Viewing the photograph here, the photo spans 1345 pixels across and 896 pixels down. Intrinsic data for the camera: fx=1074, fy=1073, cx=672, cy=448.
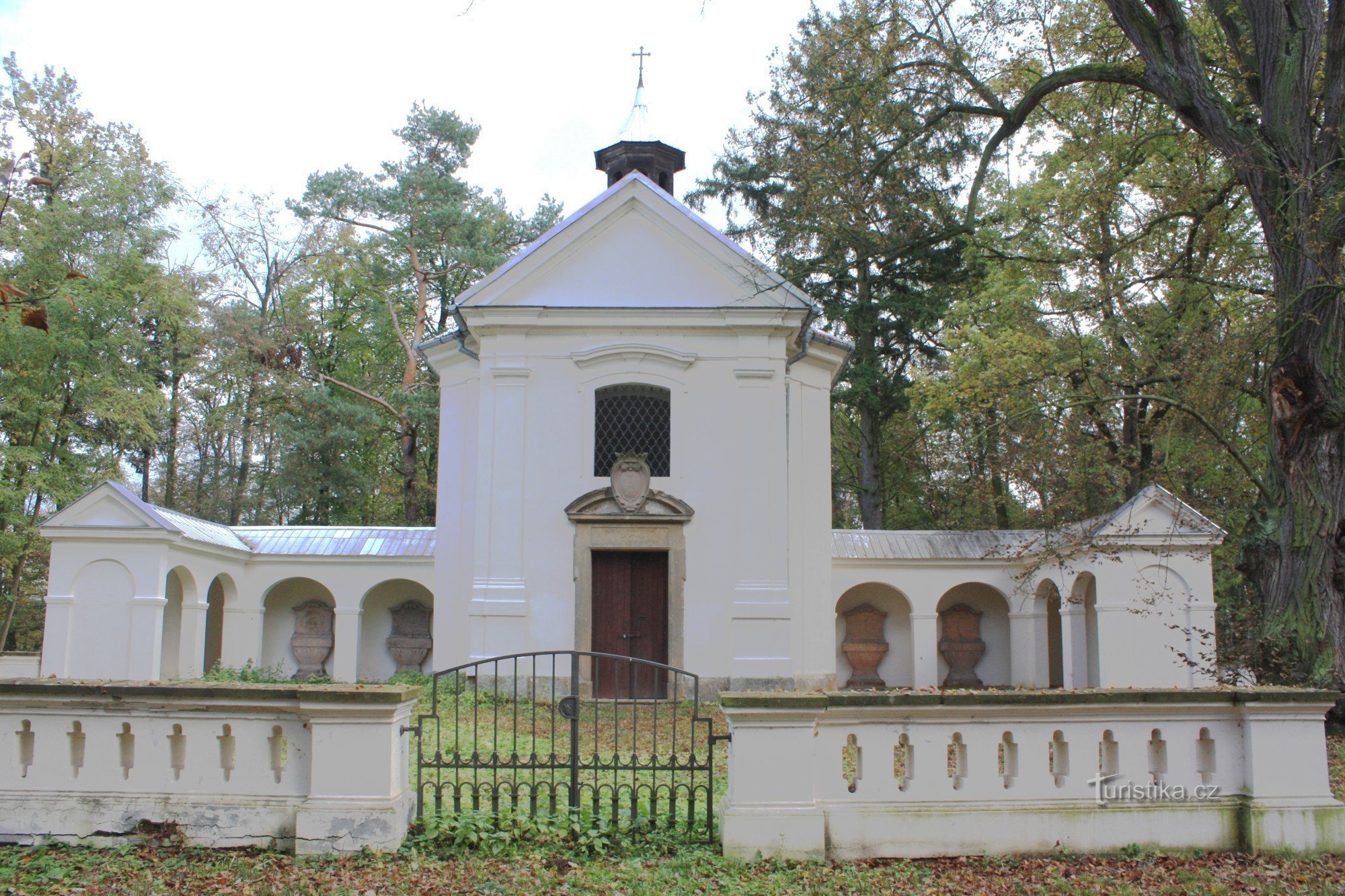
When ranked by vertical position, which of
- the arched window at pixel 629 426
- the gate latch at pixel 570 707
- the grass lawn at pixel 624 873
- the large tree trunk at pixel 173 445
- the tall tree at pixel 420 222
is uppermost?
the tall tree at pixel 420 222

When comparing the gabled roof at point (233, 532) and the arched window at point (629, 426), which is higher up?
the arched window at point (629, 426)

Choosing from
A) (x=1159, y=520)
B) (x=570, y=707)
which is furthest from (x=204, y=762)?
(x=1159, y=520)

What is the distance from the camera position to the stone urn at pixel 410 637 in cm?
1983

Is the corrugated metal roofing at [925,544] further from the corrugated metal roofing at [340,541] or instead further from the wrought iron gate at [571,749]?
the corrugated metal roofing at [340,541]

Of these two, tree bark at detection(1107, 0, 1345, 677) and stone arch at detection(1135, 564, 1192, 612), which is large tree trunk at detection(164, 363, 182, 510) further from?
tree bark at detection(1107, 0, 1345, 677)

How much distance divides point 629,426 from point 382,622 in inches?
277

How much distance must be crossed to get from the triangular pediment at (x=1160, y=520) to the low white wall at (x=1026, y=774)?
9892 mm

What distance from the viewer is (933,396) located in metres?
22.6

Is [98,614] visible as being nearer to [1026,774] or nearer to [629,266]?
[629,266]

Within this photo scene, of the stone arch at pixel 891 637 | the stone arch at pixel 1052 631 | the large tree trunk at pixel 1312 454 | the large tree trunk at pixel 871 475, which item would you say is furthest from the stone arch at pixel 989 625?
the large tree trunk at pixel 1312 454

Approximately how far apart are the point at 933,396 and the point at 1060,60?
10551mm

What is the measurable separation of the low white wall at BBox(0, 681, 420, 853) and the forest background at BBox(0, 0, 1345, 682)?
3140 millimetres

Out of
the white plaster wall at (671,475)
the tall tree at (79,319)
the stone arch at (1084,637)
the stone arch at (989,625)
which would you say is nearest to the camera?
the white plaster wall at (671,475)

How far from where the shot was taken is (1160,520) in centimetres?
1673
